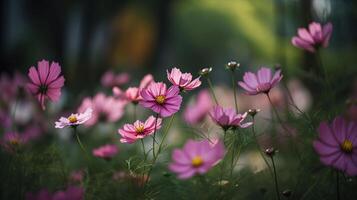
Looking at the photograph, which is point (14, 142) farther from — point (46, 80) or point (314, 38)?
point (314, 38)

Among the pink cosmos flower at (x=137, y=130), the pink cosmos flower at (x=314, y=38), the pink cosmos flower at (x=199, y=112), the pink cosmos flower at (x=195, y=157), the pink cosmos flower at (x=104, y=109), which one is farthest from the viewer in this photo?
the pink cosmos flower at (x=199, y=112)

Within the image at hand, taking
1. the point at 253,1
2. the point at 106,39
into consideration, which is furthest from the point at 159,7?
the point at 253,1

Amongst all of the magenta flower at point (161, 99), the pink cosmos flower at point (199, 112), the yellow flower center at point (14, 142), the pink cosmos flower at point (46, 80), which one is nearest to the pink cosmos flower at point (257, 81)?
the magenta flower at point (161, 99)

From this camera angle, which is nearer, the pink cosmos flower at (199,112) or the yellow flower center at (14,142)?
the yellow flower center at (14,142)

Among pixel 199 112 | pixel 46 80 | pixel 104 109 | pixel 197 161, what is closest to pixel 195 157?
pixel 197 161

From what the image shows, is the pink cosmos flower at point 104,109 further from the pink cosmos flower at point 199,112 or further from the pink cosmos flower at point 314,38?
the pink cosmos flower at point 314,38

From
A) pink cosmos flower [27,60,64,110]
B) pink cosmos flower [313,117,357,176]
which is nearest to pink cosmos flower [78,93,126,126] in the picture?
pink cosmos flower [27,60,64,110]

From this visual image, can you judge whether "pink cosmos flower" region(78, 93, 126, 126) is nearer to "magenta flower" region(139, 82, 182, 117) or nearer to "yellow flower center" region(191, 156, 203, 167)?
"magenta flower" region(139, 82, 182, 117)
